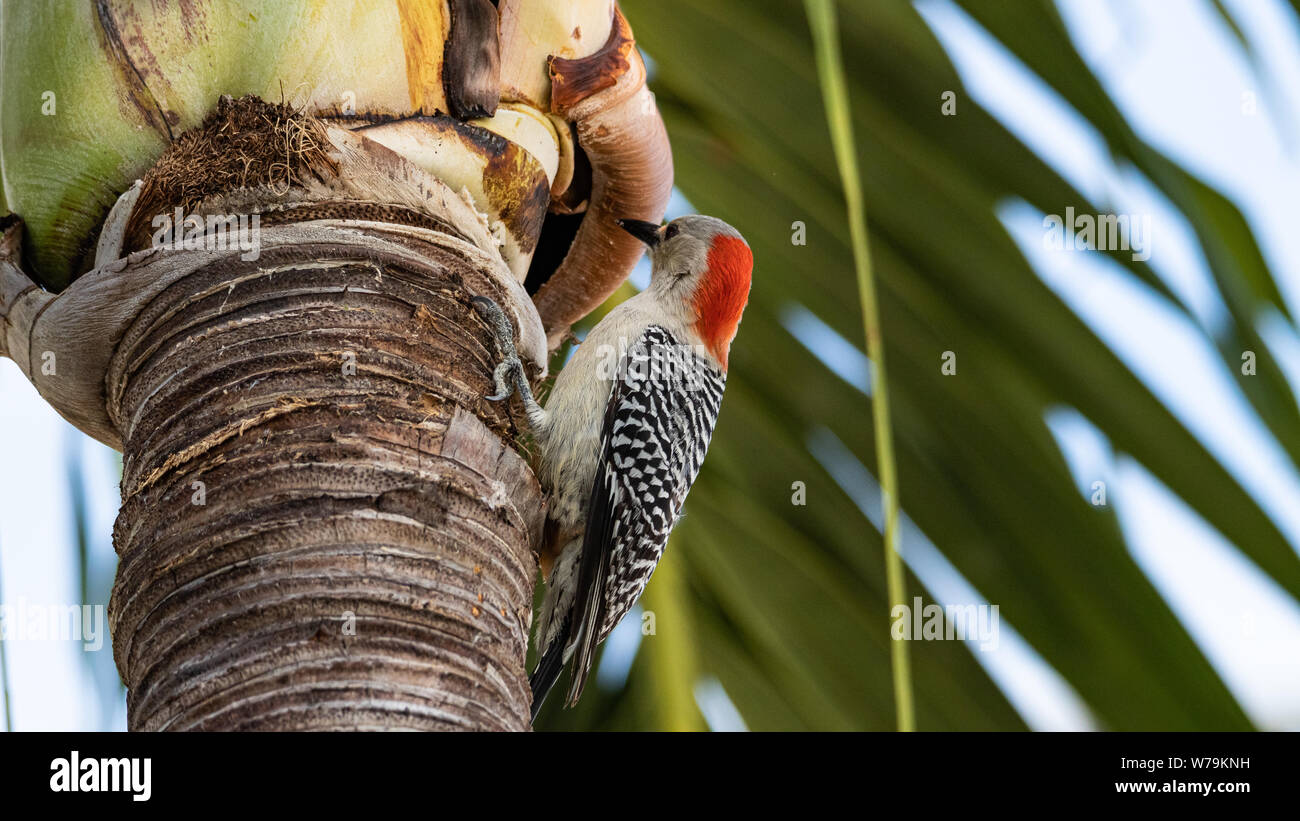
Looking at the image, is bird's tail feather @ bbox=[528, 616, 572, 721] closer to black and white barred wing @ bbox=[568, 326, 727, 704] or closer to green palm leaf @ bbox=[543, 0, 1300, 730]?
black and white barred wing @ bbox=[568, 326, 727, 704]

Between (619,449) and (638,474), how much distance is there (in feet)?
0.29

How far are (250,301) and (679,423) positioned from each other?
4.99ft

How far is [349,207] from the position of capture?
189cm

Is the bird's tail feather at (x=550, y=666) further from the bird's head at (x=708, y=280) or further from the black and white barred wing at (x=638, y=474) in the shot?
the bird's head at (x=708, y=280)

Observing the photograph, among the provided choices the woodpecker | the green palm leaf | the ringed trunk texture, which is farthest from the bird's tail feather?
the ringed trunk texture

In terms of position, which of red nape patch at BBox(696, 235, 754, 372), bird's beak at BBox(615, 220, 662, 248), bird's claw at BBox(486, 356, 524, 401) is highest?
red nape patch at BBox(696, 235, 754, 372)

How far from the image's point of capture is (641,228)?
2.70 metres

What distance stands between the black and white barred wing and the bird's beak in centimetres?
44

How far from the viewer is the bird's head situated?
10.9 ft

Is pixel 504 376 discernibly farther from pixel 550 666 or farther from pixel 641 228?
pixel 550 666
